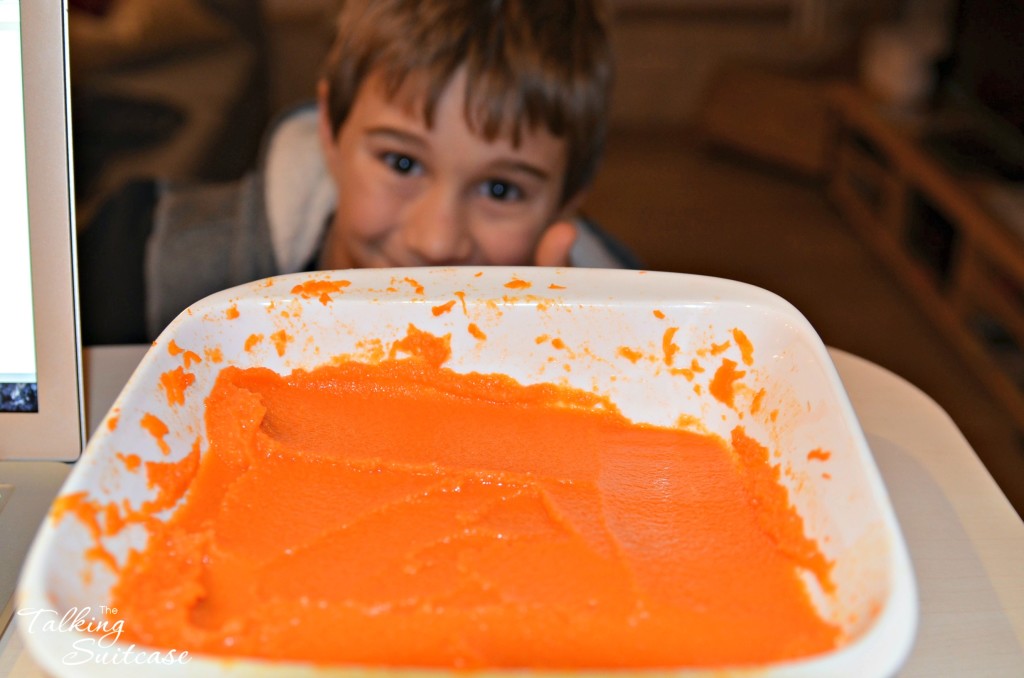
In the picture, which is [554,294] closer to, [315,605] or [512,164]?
[315,605]

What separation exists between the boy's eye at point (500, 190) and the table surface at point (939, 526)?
1.74ft

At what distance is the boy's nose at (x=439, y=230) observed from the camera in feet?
4.15

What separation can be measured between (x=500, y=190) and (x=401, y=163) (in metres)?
0.14

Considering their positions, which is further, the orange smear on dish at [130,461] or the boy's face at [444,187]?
the boy's face at [444,187]

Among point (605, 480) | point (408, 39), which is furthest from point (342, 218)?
point (605, 480)

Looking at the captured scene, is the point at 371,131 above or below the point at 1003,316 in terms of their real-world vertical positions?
above

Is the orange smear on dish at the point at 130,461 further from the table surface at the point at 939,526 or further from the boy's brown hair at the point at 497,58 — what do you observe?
the boy's brown hair at the point at 497,58

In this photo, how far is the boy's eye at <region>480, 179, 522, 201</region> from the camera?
52.0 inches

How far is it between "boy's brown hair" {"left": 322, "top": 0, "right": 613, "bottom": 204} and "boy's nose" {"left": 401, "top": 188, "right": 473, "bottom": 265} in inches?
4.2

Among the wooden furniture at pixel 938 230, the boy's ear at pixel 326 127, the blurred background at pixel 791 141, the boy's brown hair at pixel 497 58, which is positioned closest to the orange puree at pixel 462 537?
the boy's brown hair at pixel 497 58

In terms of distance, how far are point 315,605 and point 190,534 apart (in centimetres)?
11

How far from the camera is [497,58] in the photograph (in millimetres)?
1283

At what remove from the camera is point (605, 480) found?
2.22 feet

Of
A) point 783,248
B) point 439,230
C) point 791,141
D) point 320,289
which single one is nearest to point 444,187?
point 439,230
